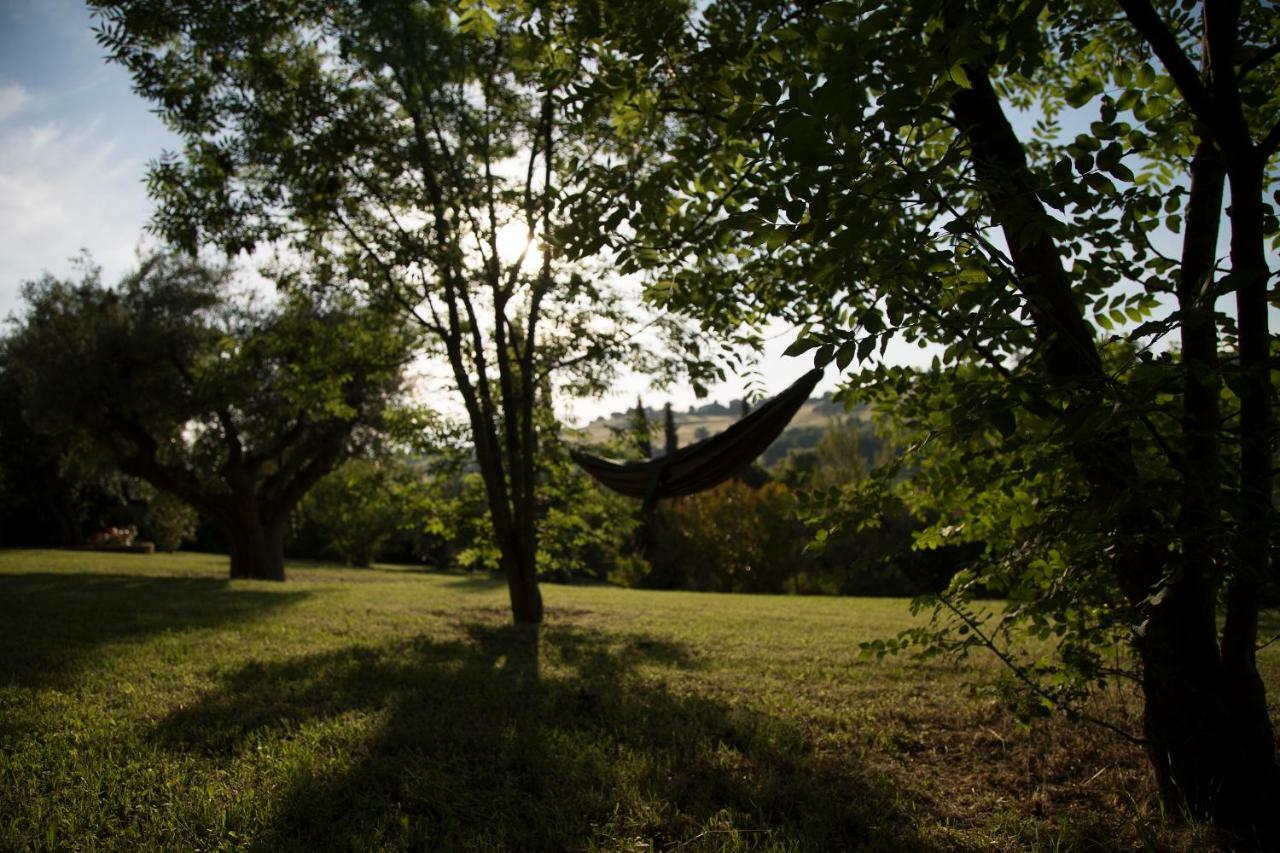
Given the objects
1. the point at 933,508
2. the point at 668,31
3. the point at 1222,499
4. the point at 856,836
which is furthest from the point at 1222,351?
the point at 668,31

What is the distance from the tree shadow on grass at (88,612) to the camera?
484 centimetres

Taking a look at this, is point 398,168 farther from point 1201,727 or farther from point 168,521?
point 168,521

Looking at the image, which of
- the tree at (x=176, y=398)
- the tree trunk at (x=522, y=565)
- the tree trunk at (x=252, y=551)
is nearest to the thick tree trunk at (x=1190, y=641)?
the tree trunk at (x=522, y=565)

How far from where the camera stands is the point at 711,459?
5055 mm

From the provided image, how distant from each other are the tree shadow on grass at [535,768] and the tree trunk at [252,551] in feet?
42.2

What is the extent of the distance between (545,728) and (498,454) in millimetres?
4487

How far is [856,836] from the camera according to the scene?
2529 mm

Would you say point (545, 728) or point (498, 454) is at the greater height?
point (498, 454)

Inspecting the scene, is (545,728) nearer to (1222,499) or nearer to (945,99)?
(1222,499)

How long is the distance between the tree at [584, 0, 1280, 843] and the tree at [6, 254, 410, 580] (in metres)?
11.6

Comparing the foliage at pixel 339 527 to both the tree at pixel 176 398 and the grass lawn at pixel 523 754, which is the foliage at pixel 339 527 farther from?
the grass lawn at pixel 523 754

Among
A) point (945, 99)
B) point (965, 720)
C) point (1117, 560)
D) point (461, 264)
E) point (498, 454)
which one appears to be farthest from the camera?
point (498, 454)

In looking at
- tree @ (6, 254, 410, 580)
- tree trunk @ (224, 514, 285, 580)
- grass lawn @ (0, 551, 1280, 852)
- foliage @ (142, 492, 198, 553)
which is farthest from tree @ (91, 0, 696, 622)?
foliage @ (142, 492, 198, 553)

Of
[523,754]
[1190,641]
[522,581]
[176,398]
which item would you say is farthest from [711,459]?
[176,398]
